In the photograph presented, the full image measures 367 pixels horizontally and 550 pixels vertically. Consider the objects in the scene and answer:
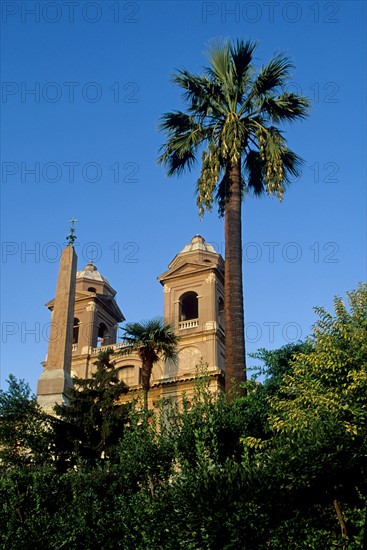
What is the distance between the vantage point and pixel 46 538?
13.5 metres

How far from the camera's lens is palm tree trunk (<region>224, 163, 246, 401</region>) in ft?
54.9

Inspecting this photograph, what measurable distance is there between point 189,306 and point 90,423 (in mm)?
23355

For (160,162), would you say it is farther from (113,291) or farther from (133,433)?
(113,291)

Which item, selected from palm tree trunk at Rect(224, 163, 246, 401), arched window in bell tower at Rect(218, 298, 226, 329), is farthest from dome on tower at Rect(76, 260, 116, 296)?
palm tree trunk at Rect(224, 163, 246, 401)

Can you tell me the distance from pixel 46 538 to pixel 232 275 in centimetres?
803

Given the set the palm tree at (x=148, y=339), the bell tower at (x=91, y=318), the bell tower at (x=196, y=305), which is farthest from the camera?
the bell tower at (x=91, y=318)

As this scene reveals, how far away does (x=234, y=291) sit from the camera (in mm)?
17656

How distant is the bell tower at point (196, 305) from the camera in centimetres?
3828

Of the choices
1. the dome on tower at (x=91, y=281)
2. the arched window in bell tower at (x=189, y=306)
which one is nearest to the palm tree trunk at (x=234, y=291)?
the arched window in bell tower at (x=189, y=306)

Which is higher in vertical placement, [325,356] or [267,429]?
[325,356]

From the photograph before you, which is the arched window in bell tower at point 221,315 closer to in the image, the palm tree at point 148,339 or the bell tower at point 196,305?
the bell tower at point 196,305

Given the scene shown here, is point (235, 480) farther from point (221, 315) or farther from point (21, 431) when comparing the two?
point (221, 315)

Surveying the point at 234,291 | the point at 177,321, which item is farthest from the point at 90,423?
the point at 177,321

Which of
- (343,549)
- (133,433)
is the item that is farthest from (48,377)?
(343,549)
